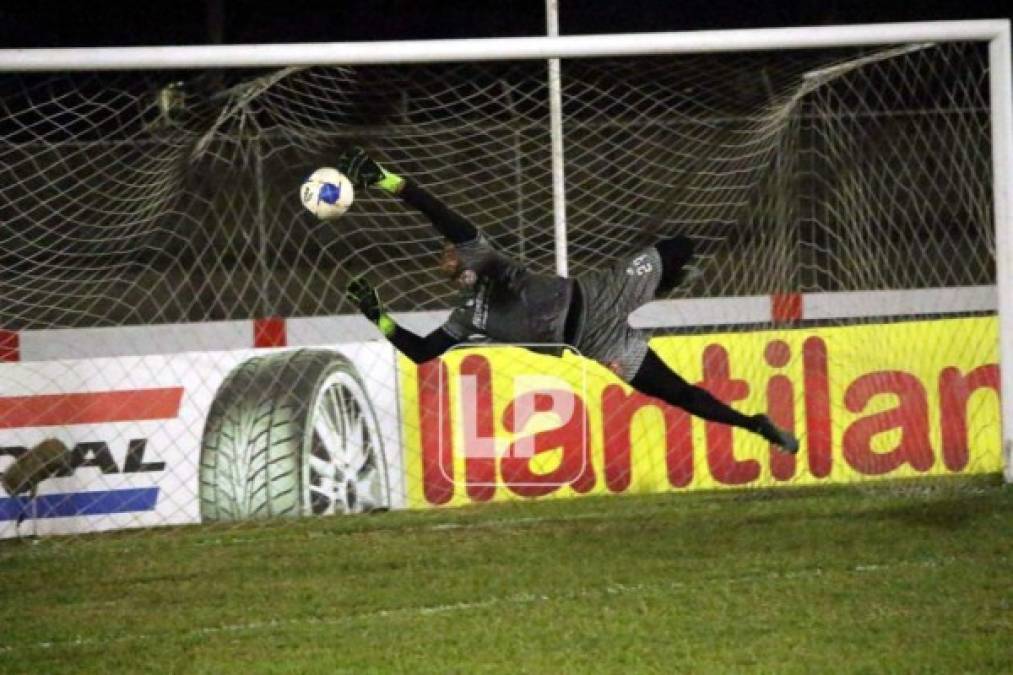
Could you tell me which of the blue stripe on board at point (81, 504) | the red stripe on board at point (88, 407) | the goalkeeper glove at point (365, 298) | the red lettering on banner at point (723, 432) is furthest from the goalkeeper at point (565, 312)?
the blue stripe on board at point (81, 504)

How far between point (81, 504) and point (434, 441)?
2.41m

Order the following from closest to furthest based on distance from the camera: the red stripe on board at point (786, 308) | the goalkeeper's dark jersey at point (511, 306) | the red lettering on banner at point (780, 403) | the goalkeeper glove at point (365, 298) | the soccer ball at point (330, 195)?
the soccer ball at point (330, 195)
the goalkeeper glove at point (365, 298)
the goalkeeper's dark jersey at point (511, 306)
the red lettering on banner at point (780, 403)
the red stripe on board at point (786, 308)

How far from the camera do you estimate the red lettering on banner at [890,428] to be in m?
12.4

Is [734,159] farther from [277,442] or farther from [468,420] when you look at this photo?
[277,442]

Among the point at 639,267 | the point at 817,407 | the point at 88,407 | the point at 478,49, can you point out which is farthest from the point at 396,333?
the point at 817,407

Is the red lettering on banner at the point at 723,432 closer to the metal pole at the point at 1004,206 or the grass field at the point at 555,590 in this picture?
the grass field at the point at 555,590

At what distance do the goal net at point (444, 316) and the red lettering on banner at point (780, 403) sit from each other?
2 centimetres

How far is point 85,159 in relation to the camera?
1309 cm

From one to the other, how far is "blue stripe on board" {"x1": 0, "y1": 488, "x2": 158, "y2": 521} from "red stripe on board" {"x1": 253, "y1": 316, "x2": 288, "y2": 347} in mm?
1666

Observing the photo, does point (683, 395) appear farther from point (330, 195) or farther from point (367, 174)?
point (330, 195)

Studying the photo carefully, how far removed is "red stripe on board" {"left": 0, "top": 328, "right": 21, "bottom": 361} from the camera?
1241cm

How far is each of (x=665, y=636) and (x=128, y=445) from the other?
5.07 m

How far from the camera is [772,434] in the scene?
408 inches

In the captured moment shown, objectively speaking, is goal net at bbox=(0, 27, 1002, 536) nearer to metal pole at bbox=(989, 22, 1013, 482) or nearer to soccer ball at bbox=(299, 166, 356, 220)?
metal pole at bbox=(989, 22, 1013, 482)
